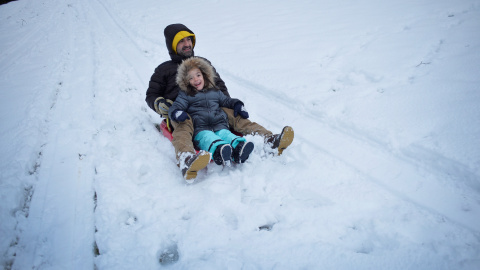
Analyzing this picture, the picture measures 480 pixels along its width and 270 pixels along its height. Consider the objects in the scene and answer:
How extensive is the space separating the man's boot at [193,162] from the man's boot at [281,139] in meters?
0.68

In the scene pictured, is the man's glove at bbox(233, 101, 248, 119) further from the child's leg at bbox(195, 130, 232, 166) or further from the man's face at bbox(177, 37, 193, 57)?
the man's face at bbox(177, 37, 193, 57)

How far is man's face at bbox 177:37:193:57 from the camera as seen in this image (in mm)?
2973

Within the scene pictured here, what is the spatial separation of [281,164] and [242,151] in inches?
18.2

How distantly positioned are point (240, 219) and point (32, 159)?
2.23 metres

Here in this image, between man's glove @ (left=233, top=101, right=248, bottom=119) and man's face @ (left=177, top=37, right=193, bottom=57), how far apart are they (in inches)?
40.2

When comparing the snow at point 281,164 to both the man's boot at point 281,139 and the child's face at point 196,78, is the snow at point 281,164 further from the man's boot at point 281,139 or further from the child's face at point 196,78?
the child's face at point 196,78

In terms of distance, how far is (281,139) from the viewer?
2.21 m

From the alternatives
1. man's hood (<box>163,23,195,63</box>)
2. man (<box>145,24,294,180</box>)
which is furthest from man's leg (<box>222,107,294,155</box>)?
man's hood (<box>163,23,195,63</box>)

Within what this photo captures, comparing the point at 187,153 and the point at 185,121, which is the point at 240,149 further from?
the point at 185,121

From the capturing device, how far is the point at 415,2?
5363mm

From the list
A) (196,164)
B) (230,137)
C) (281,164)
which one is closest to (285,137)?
(281,164)

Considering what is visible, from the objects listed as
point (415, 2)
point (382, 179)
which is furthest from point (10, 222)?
point (415, 2)

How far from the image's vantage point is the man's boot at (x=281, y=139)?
7.23 ft

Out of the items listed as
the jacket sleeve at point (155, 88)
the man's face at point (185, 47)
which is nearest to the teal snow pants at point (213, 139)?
the jacket sleeve at point (155, 88)
